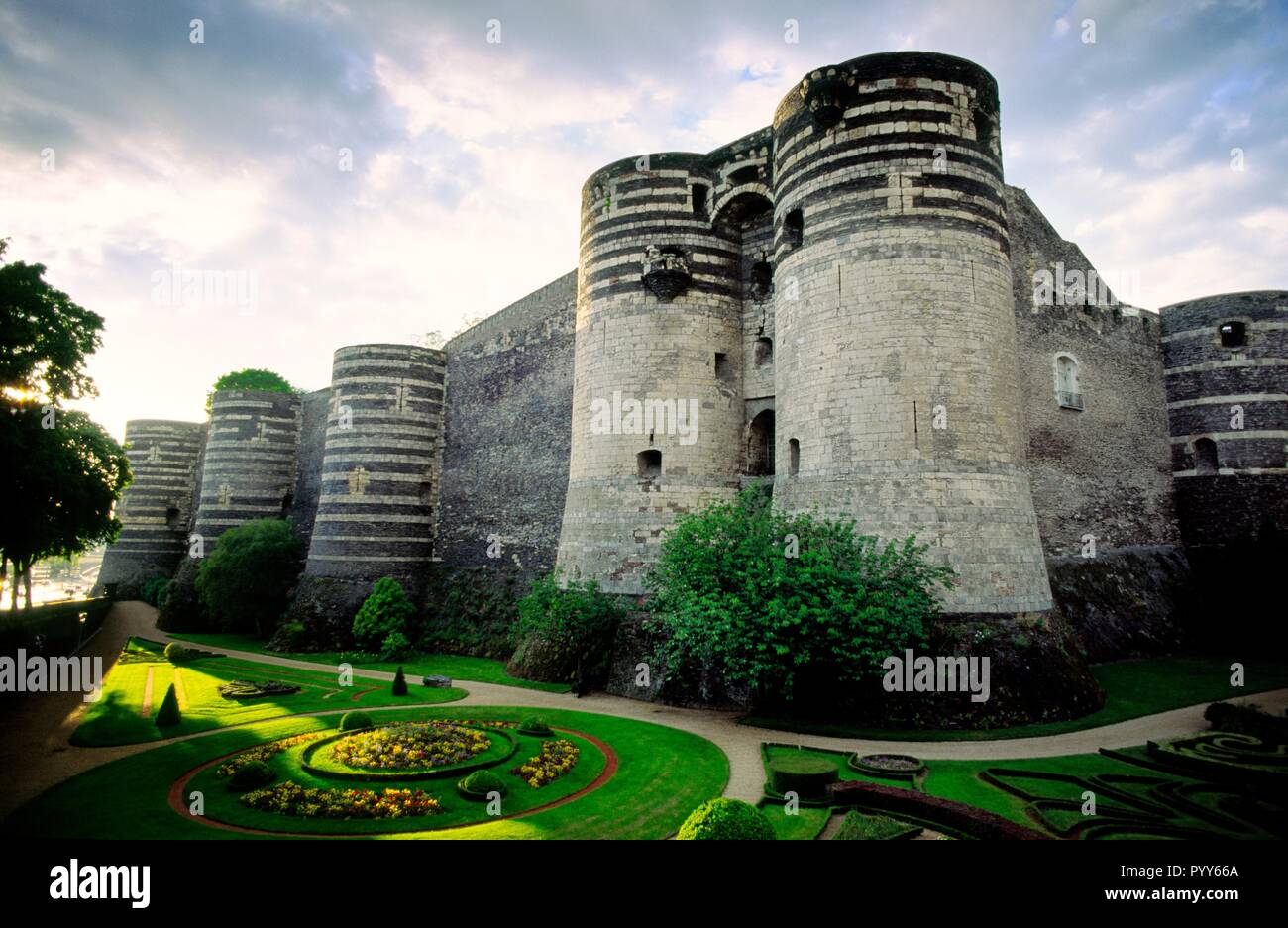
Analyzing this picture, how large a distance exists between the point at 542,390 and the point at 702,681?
1435cm

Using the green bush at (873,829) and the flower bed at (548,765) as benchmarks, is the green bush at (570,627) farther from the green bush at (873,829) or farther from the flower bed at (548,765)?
the green bush at (873,829)

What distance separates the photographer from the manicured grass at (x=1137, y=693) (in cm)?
1362

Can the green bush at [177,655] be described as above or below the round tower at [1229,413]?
below

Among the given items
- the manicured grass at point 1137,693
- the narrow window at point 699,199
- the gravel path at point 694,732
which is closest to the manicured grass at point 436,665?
the gravel path at point 694,732

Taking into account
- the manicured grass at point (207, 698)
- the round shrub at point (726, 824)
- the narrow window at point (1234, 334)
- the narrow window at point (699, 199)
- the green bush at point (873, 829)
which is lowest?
the manicured grass at point (207, 698)

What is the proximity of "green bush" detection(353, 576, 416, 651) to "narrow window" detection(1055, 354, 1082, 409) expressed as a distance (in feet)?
84.3

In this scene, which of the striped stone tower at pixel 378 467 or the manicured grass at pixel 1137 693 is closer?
the manicured grass at pixel 1137 693

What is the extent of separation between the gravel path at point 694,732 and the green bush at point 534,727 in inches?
94.2

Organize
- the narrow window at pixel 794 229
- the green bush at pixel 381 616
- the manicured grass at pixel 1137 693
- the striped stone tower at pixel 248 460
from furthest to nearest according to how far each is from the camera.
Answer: the striped stone tower at pixel 248 460, the green bush at pixel 381 616, the narrow window at pixel 794 229, the manicured grass at pixel 1137 693

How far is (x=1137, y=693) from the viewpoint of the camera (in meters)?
17.1

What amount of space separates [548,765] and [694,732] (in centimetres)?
392

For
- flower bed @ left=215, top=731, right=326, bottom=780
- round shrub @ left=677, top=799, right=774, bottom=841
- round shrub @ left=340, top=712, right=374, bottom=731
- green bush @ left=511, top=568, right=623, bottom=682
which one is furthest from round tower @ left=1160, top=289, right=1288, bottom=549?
flower bed @ left=215, top=731, right=326, bottom=780

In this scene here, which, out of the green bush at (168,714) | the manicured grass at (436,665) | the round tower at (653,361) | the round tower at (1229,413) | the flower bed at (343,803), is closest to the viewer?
the flower bed at (343,803)

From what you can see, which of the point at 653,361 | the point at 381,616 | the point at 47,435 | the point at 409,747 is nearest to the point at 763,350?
the point at 653,361
